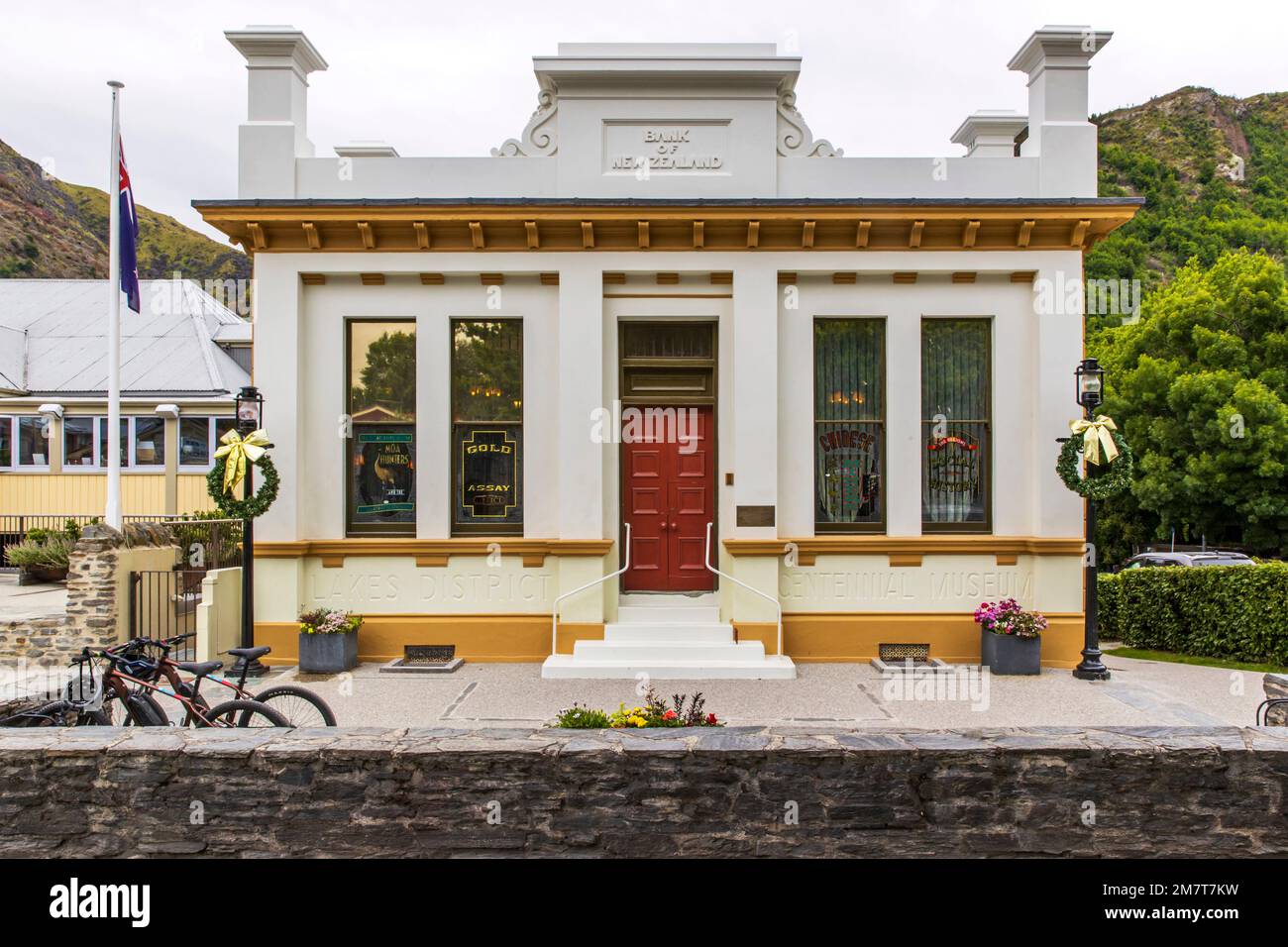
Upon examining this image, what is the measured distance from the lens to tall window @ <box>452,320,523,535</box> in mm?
10844

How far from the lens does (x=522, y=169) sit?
1081cm

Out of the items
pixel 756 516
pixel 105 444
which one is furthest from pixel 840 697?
pixel 105 444

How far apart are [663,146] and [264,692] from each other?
8018 mm

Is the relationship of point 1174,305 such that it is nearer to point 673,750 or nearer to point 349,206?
point 349,206

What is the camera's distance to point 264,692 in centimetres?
668

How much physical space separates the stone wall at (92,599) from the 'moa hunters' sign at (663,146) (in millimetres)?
7846

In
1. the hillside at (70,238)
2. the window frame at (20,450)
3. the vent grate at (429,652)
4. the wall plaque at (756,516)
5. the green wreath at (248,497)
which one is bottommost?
the vent grate at (429,652)

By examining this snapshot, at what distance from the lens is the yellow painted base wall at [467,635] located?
10570mm

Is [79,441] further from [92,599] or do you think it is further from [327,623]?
[327,623]

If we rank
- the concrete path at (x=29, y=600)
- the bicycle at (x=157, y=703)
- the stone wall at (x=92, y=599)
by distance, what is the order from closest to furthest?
the bicycle at (x=157, y=703), the stone wall at (x=92, y=599), the concrete path at (x=29, y=600)

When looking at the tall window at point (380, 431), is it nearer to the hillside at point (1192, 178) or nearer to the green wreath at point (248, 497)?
the green wreath at point (248, 497)

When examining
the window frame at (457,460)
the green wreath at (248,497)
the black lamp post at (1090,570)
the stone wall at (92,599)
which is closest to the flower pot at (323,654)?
the green wreath at (248,497)

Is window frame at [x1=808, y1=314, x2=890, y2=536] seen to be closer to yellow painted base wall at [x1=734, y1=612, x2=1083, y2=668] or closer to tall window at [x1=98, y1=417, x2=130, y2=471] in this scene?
yellow painted base wall at [x1=734, y1=612, x2=1083, y2=668]

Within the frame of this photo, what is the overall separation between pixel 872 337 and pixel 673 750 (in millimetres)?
7879
